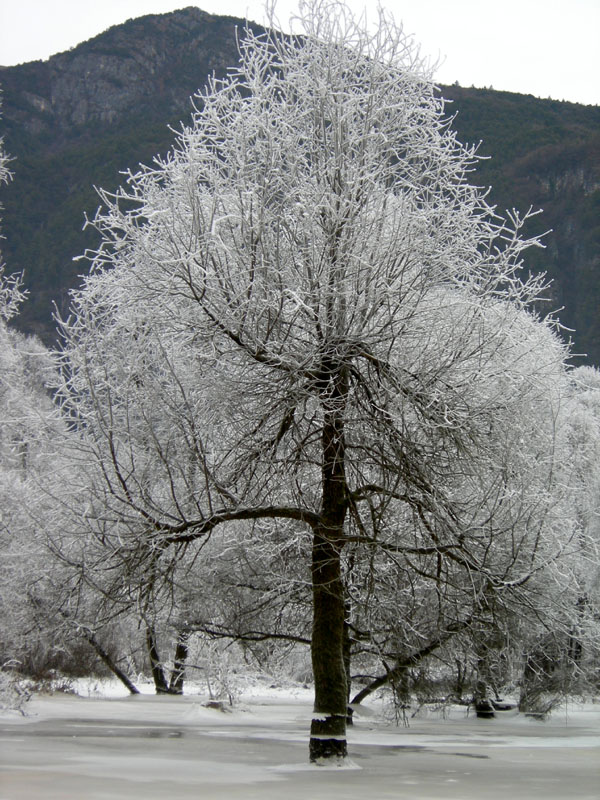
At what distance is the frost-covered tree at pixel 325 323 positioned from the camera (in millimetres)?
7629

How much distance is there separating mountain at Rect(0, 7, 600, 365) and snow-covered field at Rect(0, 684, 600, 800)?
30.5m

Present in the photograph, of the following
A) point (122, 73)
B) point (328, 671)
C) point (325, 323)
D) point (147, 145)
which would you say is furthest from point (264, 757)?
point (122, 73)

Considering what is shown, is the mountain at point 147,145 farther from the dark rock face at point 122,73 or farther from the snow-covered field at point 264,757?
the snow-covered field at point 264,757

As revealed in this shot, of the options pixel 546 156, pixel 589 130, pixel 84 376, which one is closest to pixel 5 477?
pixel 84 376

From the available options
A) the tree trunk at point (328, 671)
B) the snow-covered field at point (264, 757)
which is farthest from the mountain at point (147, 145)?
the tree trunk at point (328, 671)

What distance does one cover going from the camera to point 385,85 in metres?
8.56

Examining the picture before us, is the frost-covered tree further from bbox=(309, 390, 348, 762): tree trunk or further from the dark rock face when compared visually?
the dark rock face

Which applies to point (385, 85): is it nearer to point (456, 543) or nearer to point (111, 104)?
point (456, 543)

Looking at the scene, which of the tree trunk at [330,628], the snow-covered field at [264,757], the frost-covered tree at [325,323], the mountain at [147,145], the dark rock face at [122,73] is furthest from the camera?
the dark rock face at [122,73]

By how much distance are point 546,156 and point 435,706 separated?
3094 inches

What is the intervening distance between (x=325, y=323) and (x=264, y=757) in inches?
192

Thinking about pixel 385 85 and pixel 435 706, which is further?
pixel 435 706

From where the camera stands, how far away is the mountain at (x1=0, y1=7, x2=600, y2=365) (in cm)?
8050

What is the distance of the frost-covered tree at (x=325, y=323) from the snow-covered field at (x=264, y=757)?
3.33 ft
